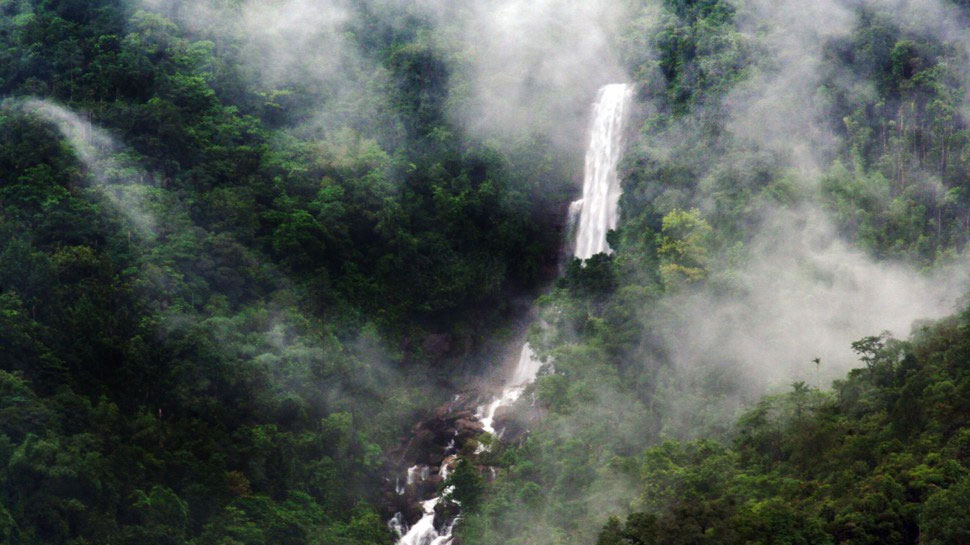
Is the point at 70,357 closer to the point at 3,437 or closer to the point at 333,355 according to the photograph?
the point at 3,437

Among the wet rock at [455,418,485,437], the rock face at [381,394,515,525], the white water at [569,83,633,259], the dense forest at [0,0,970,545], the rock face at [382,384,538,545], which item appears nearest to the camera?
the dense forest at [0,0,970,545]

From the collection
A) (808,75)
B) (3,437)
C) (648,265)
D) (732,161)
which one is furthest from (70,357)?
(808,75)

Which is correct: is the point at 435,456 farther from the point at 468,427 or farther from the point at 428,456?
the point at 468,427

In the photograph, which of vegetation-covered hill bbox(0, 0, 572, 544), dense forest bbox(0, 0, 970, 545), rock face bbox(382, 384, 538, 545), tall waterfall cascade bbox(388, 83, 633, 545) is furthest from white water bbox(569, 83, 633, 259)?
rock face bbox(382, 384, 538, 545)

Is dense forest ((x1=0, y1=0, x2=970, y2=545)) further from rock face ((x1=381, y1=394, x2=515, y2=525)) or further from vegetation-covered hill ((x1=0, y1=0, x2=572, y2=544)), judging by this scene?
rock face ((x1=381, y1=394, x2=515, y2=525))

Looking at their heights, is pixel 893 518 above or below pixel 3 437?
below

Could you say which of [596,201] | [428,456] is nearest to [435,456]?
[428,456]
